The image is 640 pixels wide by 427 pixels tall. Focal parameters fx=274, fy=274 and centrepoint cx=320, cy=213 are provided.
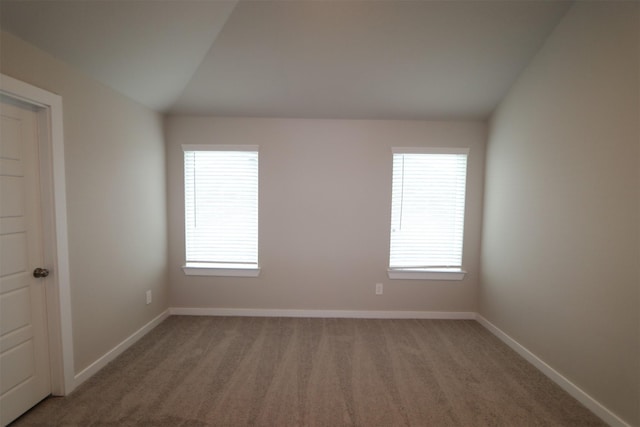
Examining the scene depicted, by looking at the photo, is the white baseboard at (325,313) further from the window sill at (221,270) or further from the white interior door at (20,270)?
the white interior door at (20,270)

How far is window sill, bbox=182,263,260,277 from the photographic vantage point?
3.34 m

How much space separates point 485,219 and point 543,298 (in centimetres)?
110

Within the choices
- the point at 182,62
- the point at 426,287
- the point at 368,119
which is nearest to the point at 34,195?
the point at 182,62

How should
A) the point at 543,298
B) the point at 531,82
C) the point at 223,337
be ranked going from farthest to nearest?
the point at 223,337 → the point at 531,82 → the point at 543,298

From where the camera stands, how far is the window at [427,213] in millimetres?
3307

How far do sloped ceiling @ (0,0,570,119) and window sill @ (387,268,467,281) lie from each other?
73.0 inches

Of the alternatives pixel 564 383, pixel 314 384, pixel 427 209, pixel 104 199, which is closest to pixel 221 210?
pixel 104 199

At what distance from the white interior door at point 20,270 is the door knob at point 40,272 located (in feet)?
0.11

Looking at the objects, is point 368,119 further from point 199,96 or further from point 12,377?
point 12,377

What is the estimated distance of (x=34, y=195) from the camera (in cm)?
186

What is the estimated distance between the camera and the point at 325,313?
3.39 m

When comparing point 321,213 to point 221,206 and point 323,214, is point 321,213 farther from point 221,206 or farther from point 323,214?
point 221,206

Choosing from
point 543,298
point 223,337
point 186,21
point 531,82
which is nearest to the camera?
point 186,21

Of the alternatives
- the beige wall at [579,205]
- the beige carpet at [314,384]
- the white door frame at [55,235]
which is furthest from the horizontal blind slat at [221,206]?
the beige wall at [579,205]
